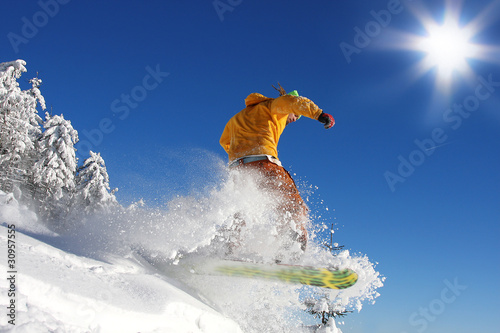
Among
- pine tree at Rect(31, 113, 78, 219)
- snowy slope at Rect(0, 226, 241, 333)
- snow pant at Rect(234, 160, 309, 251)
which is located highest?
pine tree at Rect(31, 113, 78, 219)

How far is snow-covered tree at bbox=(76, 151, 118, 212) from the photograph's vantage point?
20.0m

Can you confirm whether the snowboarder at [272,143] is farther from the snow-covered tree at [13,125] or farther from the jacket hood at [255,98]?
the snow-covered tree at [13,125]

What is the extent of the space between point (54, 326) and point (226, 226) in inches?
110

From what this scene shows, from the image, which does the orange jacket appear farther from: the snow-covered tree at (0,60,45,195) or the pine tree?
the pine tree

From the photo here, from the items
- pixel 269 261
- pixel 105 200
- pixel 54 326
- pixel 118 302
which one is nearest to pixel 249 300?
pixel 269 261

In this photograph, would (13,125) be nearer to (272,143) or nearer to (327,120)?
(272,143)

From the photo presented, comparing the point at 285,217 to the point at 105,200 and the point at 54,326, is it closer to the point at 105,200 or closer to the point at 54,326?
the point at 54,326

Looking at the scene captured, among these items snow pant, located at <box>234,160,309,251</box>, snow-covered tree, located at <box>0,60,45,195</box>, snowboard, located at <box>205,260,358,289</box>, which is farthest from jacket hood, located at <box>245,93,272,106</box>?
snow-covered tree, located at <box>0,60,45,195</box>

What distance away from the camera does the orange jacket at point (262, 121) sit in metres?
4.84

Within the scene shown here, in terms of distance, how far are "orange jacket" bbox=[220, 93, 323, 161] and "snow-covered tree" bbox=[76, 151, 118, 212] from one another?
1737 centimetres

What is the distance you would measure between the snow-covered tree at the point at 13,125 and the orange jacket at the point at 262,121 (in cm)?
1520

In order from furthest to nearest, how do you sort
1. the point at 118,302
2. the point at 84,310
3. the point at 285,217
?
the point at 285,217 → the point at 118,302 → the point at 84,310

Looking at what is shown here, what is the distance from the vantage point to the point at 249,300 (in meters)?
4.20

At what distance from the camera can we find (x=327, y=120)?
15.7 feet
